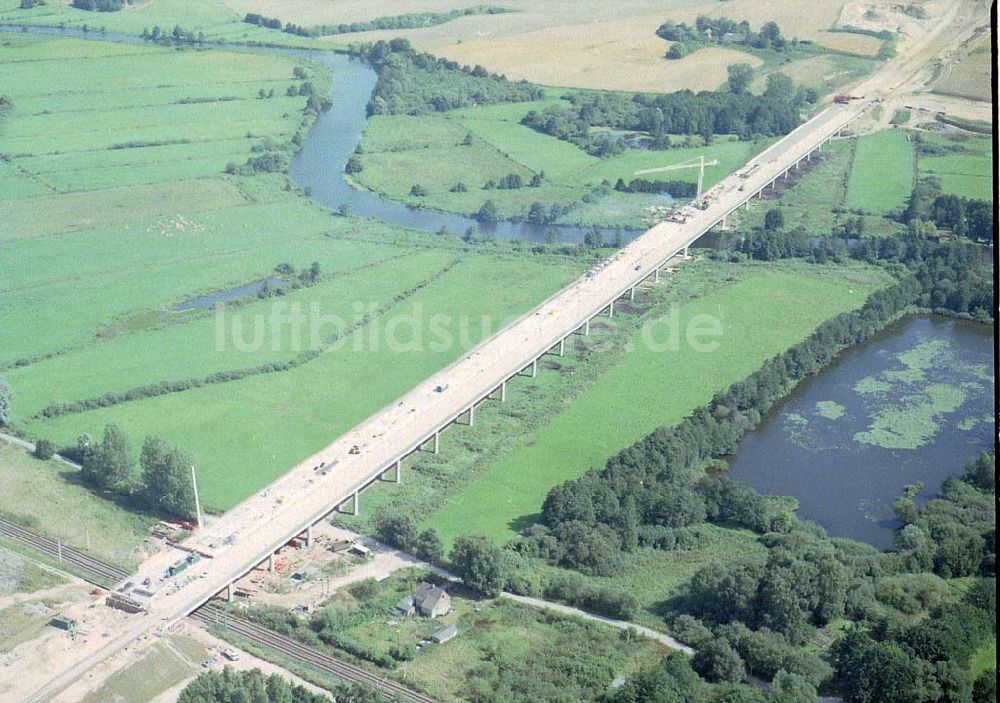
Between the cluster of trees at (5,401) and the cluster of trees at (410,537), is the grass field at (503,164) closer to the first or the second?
the cluster of trees at (5,401)

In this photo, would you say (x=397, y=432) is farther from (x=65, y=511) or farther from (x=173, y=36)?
(x=173, y=36)

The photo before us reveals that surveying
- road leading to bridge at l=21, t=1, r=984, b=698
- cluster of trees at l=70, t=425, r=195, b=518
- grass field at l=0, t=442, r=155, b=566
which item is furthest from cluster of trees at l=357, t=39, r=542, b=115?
cluster of trees at l=70, t=425, r=195, b=518

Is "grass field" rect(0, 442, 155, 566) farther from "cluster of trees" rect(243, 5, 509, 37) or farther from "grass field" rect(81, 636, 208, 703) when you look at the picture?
"cluster of trees" rect(243, 5, 509, 37)

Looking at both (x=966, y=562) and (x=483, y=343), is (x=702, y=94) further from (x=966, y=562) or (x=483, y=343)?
(x=966, y=562)

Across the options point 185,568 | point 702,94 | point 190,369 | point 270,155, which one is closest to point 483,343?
point 190,369

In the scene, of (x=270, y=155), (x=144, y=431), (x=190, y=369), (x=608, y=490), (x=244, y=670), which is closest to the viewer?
(x=244, y=670)
